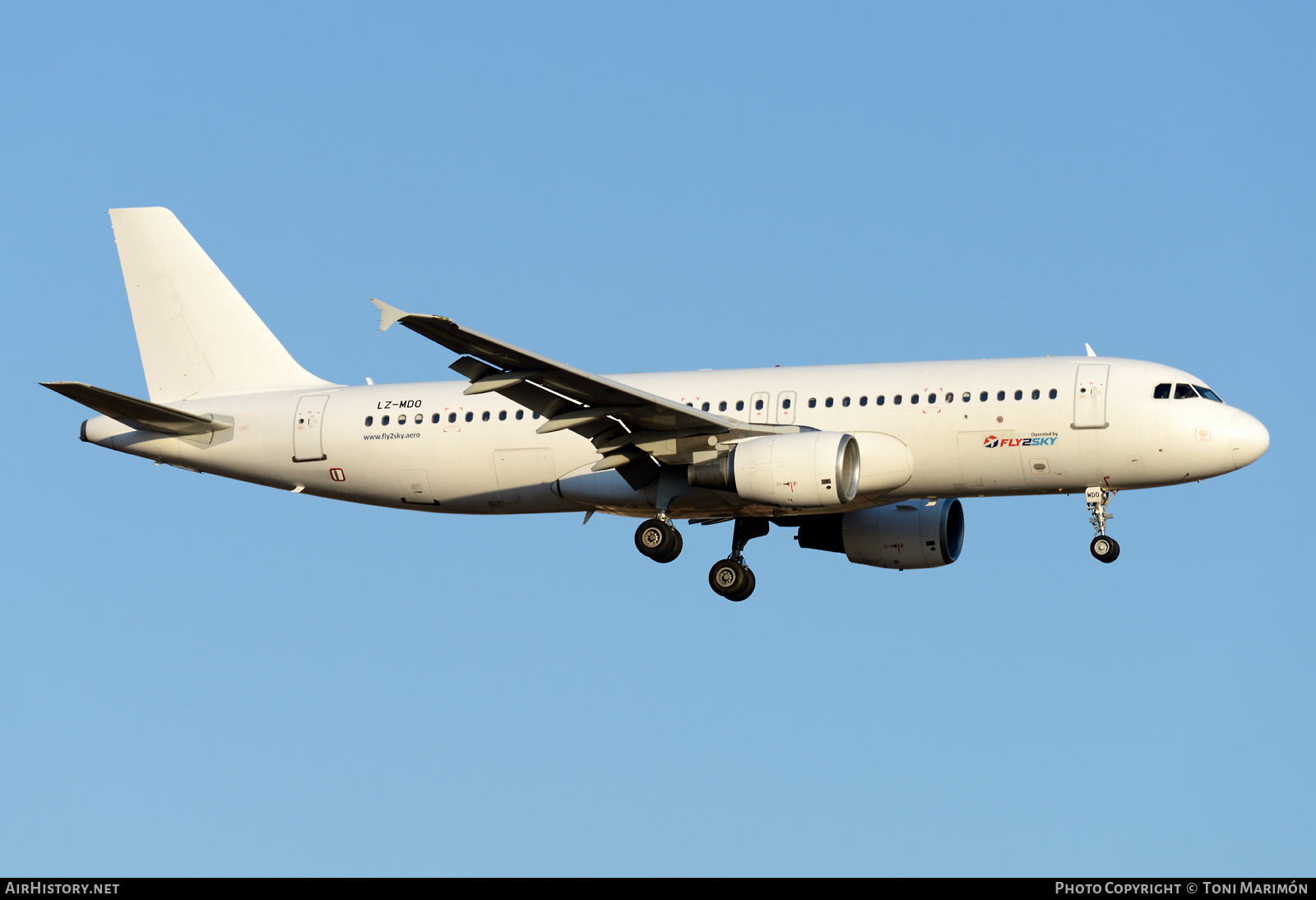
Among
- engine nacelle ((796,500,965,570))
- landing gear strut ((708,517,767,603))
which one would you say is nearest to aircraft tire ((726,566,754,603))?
landing gear strut ((708,517,767,603))

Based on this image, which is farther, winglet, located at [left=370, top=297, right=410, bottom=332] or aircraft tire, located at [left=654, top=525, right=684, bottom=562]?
aircraft tire, located at [left=654, top=525, right=684, bottom=562]

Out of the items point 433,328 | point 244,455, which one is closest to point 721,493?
point 433,328

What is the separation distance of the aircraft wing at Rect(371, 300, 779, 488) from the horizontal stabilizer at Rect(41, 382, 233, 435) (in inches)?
402

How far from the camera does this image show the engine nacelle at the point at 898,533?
43.9 metres

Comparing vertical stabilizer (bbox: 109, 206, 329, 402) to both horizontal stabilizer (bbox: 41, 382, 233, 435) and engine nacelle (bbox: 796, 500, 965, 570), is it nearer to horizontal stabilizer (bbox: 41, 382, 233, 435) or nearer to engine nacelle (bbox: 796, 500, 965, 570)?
horizontal stabilizer (bbox: 41, 382, 233, 435)

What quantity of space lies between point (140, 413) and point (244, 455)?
106 inches

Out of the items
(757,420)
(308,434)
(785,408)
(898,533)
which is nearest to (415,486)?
(308,434)

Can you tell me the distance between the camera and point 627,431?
39.0 meters

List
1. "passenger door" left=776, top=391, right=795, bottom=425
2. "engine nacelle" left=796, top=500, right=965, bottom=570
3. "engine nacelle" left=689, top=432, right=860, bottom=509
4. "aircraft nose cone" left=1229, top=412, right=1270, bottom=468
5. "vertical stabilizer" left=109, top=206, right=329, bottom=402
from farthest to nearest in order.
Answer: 1. "vertical stabilizer" left=109, top=206, right=329, bottom=402
2. "engine nacelle" left=796, top=500, right=965, bottom=570
3. "passenger door" left=776, top=391, right=795, bottom=425
4. "aircraft nose cone" left=1229, top=412, right=1270, bottom=468
5. "engine nacelle" left=689, top=432, right=860, bottom=509

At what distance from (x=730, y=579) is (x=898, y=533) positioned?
4.84m

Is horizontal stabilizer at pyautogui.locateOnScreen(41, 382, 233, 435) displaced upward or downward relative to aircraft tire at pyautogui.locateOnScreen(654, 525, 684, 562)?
upward

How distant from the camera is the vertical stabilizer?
4562 cm

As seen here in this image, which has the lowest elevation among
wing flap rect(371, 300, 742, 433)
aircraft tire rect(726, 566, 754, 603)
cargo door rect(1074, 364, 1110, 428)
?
aircraft tire rect(726, 566, 754, 603)
